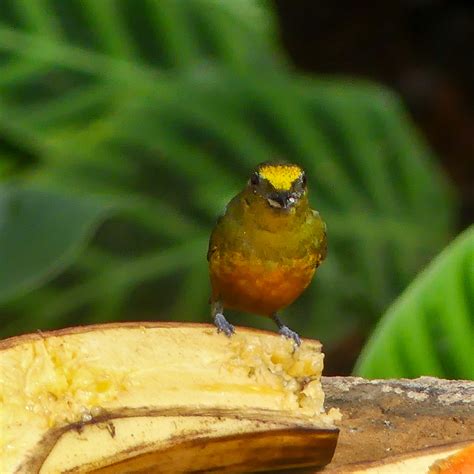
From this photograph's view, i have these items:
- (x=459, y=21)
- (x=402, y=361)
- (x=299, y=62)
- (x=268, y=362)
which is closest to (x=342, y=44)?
(x=299, y=62)

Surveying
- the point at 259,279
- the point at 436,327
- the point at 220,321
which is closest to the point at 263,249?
the point at 259,279

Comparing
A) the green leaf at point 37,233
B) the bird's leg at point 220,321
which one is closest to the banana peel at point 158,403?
the bird's leg at point 220,321

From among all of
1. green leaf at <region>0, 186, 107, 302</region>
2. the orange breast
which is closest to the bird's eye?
the orange breast

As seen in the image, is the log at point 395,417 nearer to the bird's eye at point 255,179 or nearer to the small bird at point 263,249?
the small bird at point 263,249

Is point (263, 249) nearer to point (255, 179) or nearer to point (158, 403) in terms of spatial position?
point (255, 179)

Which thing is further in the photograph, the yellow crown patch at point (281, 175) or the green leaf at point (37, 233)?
the green leaf at point (37, 233)

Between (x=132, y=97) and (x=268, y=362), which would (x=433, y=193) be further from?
(x=268, y=362)
